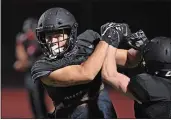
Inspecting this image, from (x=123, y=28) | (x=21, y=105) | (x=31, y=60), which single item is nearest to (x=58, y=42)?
(x=123, y=28)

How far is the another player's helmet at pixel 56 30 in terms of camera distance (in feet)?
7.04

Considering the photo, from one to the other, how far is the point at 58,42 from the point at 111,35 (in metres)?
0.26

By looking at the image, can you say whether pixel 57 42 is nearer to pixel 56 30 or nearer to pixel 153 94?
pixel 56 30

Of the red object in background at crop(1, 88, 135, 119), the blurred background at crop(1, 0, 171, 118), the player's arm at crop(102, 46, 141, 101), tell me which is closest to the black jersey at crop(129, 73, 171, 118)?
the player's arm at crop(102, 46, 141, 101)

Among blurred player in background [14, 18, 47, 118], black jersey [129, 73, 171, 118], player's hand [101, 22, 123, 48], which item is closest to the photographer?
black jersey [129, 73, 171, 118]

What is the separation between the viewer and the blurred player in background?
426cm

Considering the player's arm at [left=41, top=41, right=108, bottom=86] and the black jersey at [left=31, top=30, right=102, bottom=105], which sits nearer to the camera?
the player's arm at [left=41, top=41, right=108, bottom=86]

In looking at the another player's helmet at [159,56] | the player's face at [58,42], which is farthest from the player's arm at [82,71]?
the another player's helmet at [159,56]

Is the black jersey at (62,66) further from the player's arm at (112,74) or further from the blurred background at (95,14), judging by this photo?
the blurred background at (95,14)

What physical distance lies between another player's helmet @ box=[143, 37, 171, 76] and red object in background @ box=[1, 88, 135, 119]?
11.3 ft

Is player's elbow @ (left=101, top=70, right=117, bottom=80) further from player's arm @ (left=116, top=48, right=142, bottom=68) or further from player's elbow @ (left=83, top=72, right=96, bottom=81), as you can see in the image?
player's arm @ (left=116, top=48, right=142, bottom=68)

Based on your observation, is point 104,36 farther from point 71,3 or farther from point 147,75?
point 71,3

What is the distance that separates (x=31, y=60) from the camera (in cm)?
487

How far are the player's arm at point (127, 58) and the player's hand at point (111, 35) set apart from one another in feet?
0.65
